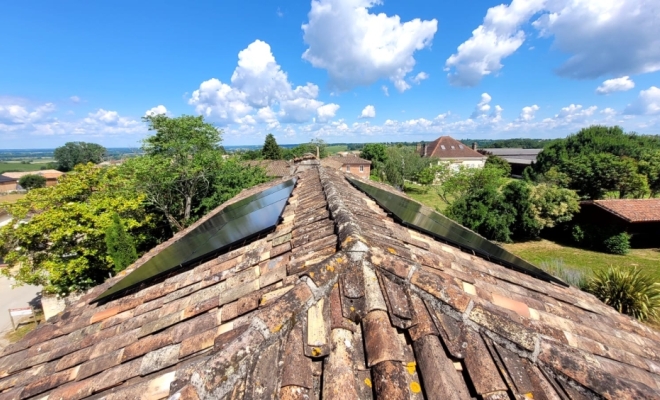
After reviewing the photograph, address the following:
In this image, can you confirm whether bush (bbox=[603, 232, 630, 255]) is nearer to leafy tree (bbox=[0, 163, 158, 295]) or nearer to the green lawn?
the green lawn

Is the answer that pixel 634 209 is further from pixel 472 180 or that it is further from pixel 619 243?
pixel 472 180

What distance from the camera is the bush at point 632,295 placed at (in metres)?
12.2

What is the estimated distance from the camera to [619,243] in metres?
22.7

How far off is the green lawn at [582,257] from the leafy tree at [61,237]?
92.0 ft

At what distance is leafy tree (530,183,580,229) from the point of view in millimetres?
24609

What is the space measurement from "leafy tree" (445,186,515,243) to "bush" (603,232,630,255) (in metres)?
7.29

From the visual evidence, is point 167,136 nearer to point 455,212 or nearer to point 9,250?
point 9,250

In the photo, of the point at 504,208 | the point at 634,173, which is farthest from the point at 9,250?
the point at 634,173

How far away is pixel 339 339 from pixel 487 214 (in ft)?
87.4

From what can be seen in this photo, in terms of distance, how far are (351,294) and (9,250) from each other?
21.4 metres

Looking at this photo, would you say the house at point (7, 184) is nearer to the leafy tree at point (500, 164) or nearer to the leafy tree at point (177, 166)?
the leafy tree at point (177, 166)

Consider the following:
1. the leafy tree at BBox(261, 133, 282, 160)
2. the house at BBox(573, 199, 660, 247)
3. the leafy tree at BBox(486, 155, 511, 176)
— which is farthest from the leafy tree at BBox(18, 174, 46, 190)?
the leafy tree at BBox(486, 155, 511, 176)

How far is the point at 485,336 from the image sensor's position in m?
1.76

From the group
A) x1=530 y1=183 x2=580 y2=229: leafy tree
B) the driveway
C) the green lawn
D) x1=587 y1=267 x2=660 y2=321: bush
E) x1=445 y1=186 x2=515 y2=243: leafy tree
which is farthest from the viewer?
x1=530 y1=183 x2=580 y2=229: leafy tree
